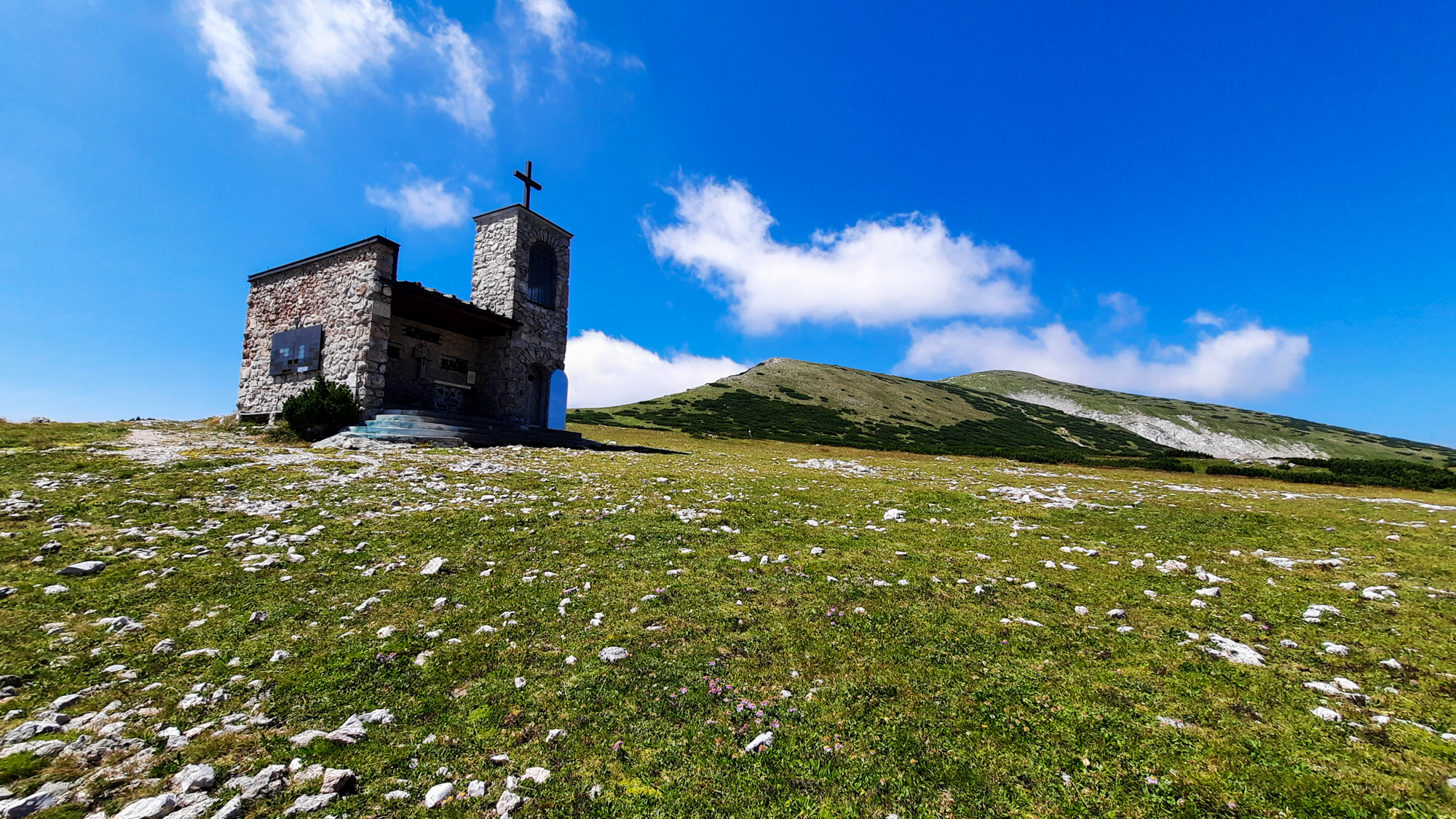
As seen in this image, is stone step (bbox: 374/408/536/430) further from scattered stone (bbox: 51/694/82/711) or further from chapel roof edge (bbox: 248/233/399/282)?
scattered stone (bbox: 51/694/82/711)

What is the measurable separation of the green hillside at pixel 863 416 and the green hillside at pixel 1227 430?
16.9 meters

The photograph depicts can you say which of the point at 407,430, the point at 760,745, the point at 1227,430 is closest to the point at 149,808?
the point at 760,745

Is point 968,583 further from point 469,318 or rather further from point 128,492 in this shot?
point 469,318

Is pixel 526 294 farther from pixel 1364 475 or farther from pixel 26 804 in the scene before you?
pixel 1364 475

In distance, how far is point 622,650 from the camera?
5934 millimetres

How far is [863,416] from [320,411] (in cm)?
9125

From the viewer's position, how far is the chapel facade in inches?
978

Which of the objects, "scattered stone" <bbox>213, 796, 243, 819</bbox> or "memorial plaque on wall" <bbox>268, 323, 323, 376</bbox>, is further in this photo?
"memorial plaque on wall" <bbox>268, 323, 323, 376</bbox>

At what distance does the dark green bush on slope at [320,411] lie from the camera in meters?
23.4

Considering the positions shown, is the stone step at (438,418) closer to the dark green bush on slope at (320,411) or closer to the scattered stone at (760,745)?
the dark green bush on slope at (320,411)

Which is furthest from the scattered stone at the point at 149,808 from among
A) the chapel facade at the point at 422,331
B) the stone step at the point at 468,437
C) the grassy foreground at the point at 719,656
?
the chapel facade at the point at 422,331

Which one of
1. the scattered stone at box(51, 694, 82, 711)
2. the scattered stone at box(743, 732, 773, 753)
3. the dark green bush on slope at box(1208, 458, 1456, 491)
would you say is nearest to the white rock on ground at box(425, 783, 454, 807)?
the scattered stone at box(743, 732, 773, 753)

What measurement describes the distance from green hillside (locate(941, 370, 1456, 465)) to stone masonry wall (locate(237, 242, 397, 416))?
164 metres

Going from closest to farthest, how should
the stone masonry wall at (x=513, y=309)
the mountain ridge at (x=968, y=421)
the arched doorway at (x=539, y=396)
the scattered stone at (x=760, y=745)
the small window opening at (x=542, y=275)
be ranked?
the scattered stone at (x=760, y=745) → the stone masonry wall at (x=513, y=309) → the small window opening at (x=542, y=275) → the arched doorway at (x=539, y=396) → the mountain ridge at (x=968, y=421)
